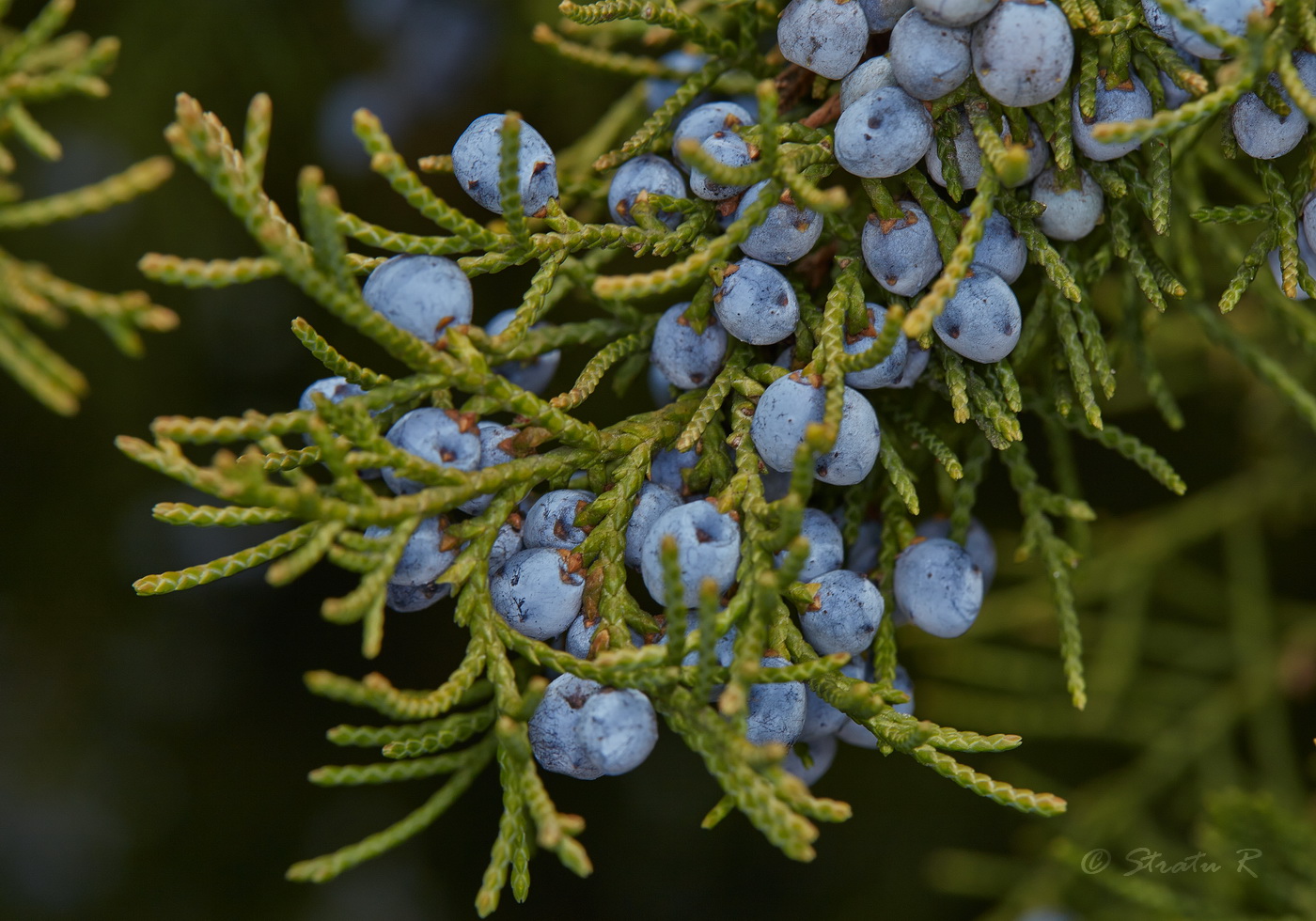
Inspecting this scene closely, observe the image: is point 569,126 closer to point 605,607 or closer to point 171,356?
point 171,356

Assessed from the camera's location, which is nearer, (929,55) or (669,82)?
(929,55)

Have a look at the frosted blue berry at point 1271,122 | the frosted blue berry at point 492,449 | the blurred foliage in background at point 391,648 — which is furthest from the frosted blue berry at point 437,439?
the blurred foliage in background at point 391,648

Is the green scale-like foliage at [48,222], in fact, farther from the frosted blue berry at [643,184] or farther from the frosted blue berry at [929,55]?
the frosted blue berry at [929,55]

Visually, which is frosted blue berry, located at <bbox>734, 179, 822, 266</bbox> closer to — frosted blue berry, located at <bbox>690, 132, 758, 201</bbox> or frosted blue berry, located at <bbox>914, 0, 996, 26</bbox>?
frosted blue berry, located at <bbox>690, 132, 758, 201</bbox>

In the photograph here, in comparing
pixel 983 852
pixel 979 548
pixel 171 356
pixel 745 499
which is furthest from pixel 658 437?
pixel 983 852

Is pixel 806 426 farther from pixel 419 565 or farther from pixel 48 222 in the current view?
pixel 48 222

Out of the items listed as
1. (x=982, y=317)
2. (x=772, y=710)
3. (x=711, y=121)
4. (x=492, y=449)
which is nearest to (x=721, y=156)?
(x=711, y=121)

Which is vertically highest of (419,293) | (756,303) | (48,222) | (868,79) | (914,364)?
(48,222)
